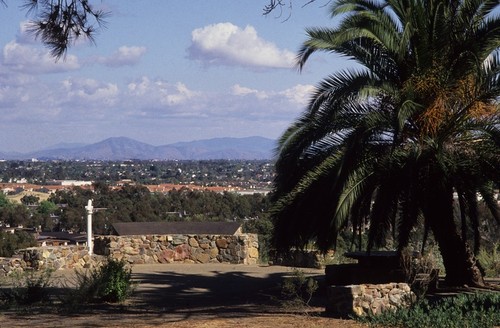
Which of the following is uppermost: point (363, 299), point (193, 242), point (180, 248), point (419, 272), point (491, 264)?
point (193, 242)

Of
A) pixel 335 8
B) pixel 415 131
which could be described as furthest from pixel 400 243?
pixel 335 8

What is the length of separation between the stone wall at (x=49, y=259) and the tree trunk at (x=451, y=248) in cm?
1018

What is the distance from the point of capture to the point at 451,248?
16812 millimetres

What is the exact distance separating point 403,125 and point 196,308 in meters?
4.90

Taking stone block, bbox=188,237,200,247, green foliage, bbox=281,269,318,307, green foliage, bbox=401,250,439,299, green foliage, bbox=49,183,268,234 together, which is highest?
green foliage, bbox=49,183,268,234

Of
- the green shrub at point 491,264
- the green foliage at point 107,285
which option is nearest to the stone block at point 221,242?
the green shrub at point 491,264

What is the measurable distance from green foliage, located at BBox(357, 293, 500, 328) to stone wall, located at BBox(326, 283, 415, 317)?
25cm

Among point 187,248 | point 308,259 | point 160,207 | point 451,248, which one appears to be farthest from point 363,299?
point 160,207

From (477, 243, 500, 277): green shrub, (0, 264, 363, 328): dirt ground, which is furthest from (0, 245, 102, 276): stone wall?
(477, 243, 500, 277): green shrub

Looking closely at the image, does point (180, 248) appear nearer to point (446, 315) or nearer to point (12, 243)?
point (12, 243)

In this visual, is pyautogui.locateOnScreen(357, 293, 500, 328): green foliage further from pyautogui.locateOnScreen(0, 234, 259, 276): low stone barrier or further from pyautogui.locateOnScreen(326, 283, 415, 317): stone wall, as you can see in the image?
pyautogui.locateOnScreen(0, 234, 259, 276): low stone barrier

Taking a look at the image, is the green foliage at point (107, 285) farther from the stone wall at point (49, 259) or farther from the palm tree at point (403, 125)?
the stone wall at point (49, 259)

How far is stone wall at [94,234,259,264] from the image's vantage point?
2545 centimetres

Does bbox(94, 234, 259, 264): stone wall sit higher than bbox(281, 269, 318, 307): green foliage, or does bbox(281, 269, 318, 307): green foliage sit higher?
bbox(94, 234, 259, 264): stone wall
